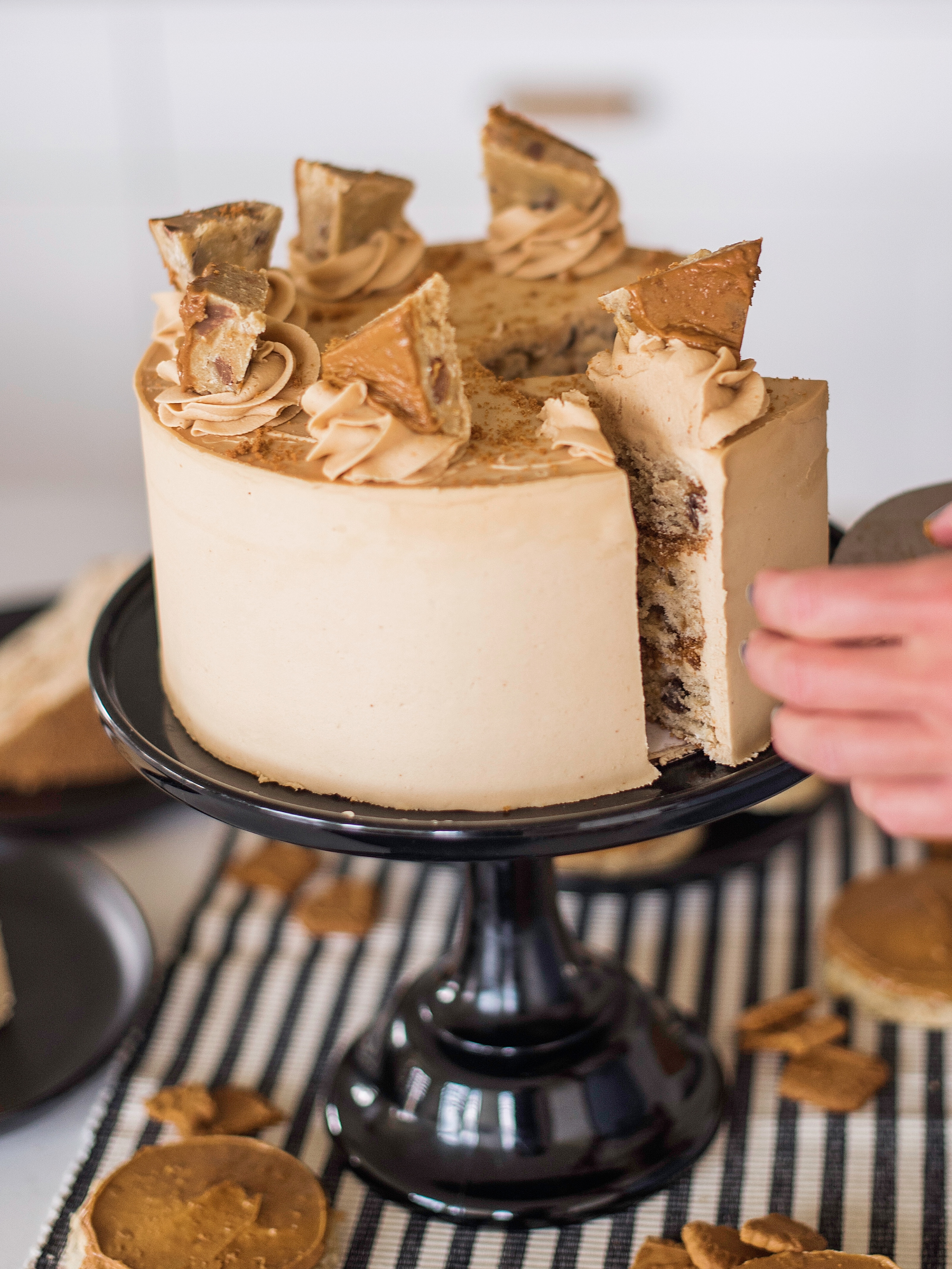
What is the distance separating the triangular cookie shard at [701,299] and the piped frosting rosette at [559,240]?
1.39ft

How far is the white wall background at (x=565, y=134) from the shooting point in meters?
3.26

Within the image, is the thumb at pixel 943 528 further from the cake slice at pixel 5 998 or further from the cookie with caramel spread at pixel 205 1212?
the cake slice at pixel 5 998

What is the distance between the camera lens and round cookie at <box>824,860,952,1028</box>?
63.7 inches

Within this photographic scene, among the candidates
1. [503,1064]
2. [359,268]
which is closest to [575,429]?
[359,268]

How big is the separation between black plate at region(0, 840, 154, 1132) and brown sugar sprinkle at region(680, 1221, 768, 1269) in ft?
2.16

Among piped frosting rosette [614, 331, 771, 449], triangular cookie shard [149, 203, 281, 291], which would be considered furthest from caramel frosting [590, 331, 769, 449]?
triangular cookie shard [149, 203, 281, 291]

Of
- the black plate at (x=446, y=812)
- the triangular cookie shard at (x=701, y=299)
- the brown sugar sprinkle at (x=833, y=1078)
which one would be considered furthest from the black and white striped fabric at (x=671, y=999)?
the triangular cookie shard at (x=701, y=299)

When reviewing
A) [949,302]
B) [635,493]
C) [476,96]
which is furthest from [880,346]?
[635,493]

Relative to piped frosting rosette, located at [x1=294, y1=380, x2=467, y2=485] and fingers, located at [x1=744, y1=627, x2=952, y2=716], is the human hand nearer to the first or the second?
fingers, located at [x1=744, y1=627, x2=952, y2=716]

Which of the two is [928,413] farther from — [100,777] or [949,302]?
[100,777]

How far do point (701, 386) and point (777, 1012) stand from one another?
82 centimetres

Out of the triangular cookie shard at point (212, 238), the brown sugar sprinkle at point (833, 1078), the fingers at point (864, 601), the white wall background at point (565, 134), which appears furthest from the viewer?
the white wall background at point (565, 134)

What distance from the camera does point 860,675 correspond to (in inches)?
36.0

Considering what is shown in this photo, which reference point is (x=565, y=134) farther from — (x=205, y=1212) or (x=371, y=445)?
(x=205, y=1212)
